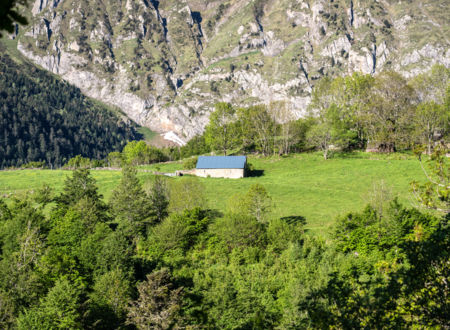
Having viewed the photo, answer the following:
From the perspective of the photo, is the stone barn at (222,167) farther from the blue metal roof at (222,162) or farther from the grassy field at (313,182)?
the grassy field at (313,182)

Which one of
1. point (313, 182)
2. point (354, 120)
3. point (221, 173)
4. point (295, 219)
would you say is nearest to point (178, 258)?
point (295, 219)

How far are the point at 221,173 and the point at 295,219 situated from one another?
30605mm

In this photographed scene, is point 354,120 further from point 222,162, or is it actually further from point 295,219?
point 295,219

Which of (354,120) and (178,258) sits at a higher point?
(354,120)

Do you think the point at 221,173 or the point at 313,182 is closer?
the point at 313,182

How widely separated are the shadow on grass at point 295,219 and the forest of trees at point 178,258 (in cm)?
27

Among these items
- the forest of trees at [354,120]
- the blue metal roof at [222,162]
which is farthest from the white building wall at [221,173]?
the forest of trees at [354,120]

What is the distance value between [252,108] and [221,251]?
213ft

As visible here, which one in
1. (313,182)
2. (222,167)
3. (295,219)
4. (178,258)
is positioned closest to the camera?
(178,258)

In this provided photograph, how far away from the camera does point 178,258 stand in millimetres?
48625

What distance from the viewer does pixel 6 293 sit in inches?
1451

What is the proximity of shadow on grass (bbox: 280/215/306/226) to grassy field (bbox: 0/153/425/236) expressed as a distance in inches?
36.2

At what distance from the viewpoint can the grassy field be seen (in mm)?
55594

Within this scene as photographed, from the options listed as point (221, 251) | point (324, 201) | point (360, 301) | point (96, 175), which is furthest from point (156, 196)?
point (360, 301)
